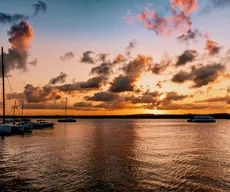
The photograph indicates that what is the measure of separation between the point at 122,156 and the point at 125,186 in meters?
17.7

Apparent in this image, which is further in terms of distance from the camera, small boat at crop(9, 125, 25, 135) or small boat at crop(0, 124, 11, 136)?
small boat at crop(9, 125, 25, 135)

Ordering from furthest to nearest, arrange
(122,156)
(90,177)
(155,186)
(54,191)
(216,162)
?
(122,156), (216,162), (90,177), (155,186), (54,191)

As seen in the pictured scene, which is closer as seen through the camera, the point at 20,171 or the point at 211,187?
the point at 211,187

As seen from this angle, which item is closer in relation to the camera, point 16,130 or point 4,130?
point 4,130

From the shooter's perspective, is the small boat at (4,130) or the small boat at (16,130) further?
the small boat at (16,130)

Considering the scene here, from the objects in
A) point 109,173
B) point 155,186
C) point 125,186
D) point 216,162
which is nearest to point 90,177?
point 109,173

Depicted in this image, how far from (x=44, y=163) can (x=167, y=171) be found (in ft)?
57.4

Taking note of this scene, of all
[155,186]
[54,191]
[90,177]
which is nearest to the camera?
[54,191]

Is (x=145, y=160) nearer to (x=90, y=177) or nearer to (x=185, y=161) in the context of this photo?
(x=185, y=161)

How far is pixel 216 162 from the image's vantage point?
1490 inches

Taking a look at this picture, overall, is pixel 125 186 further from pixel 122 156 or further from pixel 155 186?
pixel 122 156

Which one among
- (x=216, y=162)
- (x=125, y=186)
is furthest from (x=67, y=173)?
(x=216, y=162)

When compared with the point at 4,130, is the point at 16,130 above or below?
below

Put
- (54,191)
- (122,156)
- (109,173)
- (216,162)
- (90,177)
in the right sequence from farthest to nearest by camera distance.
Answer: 1. (122,156)
2. (216,162)
3. (109,173)
4. (90,177)
5. (54,191)
